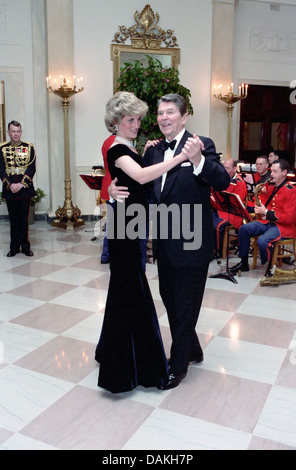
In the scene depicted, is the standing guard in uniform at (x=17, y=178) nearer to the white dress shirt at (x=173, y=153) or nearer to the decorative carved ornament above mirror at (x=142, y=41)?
the decorative carved ornament above mirror at (x=142, y=41)

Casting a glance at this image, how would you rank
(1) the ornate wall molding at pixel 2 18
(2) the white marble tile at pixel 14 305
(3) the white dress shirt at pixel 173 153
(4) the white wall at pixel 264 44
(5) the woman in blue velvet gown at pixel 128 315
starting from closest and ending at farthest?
(3) the white dress shirt at pixel 173 153 → (5) the woman in blue velvet gown at pixel 128 315 → (2) the white marble tile at pixel 14 305 → (1) the ornate wall molding at pixel 2 18 → (4) the white wall at pixel 264 44

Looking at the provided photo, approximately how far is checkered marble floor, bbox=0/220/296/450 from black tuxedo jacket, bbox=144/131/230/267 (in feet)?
2.86

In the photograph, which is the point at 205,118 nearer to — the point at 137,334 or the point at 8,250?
the point at 8,250

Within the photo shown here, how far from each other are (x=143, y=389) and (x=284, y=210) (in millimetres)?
3063

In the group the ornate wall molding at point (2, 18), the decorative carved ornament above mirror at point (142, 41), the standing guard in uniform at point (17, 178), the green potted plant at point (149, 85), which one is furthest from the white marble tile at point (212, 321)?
the ornate wall molding at point (2, 18)

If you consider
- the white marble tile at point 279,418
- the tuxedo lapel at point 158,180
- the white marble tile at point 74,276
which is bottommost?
the white marble tile at point 74,276

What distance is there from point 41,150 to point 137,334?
6674 mm

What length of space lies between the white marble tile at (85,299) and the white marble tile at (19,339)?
64 centimetres

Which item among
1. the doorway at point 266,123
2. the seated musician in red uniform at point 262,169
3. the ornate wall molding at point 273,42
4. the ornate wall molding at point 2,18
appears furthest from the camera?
the doorway at point 266,123

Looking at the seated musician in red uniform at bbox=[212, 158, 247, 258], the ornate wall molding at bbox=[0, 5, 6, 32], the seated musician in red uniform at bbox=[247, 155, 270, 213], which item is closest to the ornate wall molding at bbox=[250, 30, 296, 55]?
the seated musician in red uniform at bbox=[247, 155, 270, 213]

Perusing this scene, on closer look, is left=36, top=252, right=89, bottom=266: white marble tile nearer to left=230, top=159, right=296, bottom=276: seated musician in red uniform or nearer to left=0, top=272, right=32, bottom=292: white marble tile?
left=0, top=272, right=32, bottom=292: white marble tile

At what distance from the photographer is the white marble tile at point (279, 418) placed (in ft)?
8.13

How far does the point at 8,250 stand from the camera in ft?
22.0
